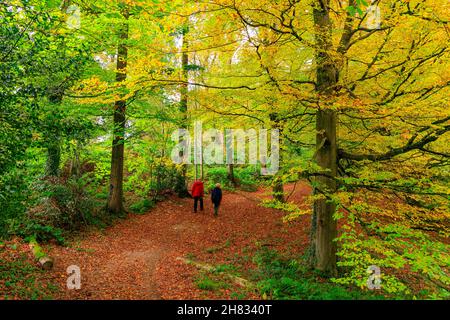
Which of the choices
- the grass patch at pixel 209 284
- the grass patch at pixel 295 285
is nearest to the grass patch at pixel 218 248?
the grass patch at pixel 295 285

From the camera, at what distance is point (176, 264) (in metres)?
8.02

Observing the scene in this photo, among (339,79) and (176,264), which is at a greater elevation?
(339,79)

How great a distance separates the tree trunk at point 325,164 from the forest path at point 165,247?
214 cm

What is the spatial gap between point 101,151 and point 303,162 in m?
10.4

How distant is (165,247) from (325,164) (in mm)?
6023

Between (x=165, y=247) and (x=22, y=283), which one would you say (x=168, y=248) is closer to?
(x=165, y=247)

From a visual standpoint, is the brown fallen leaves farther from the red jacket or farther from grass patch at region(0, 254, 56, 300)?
the red jacket

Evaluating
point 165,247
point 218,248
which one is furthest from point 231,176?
point 165,247

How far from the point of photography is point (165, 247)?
9.46 metres

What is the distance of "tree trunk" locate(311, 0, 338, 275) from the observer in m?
6.39
